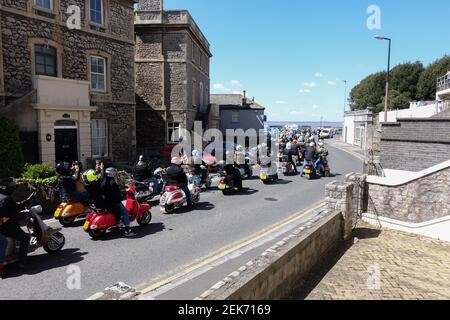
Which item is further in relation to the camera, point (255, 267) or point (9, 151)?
point (9, 151)

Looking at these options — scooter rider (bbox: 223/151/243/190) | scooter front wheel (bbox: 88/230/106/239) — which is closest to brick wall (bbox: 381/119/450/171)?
scooter rider (bbox: 223/151/243/190)

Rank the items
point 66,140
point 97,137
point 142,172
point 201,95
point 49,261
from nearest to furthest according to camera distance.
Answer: point 49,261, point 142,172, point 66,140, point 97,137, point 201,95

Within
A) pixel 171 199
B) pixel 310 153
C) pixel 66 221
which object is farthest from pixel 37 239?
pixel 310 153

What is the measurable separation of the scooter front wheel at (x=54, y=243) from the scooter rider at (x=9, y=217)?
86 centimetres

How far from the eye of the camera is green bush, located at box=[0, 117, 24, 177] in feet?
38.8

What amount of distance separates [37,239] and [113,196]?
1.85m

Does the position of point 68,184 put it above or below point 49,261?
above

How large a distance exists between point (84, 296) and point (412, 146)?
16148mm

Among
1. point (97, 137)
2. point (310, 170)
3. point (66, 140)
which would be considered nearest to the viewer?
point (66, 140)

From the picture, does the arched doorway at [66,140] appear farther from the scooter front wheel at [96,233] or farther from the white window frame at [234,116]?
the white window frame at [234,116]

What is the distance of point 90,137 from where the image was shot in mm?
17656

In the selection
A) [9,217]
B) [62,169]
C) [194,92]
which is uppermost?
[194,92]

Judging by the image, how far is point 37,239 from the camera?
22.9ft

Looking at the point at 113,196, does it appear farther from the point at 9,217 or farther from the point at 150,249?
the point at 9,217
